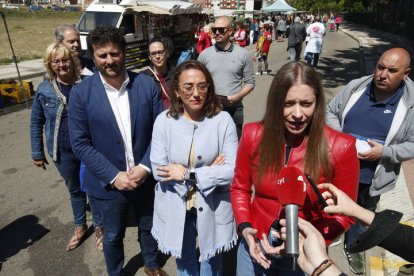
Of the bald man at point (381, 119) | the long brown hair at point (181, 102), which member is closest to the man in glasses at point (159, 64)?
the long brown hair at point (181, 102)

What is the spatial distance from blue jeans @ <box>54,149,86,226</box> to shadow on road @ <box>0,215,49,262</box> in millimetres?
547

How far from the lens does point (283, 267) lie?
6.53ft

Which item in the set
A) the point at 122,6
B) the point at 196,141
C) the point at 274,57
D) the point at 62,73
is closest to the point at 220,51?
the point at 62,73

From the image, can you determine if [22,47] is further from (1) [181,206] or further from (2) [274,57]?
(1) [181,206]

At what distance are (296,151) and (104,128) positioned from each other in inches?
56.5

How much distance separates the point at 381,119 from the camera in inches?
104

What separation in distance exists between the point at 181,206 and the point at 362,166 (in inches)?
63.5

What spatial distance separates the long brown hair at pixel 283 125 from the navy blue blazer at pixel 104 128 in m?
1.12

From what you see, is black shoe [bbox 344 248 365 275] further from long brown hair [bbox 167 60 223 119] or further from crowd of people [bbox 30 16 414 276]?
long brown hair [bbox 167 60 223 119]

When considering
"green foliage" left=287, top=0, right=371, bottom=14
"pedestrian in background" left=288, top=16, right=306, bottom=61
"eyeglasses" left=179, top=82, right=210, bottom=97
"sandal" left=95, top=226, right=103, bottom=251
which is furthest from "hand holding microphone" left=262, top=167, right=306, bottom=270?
"green foliage" left=287, top=0, right=371, bottom=14

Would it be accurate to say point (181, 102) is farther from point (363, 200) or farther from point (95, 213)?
point (363, 200)

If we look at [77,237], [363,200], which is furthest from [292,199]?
[77,237]

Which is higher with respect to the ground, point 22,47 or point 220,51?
point 220,51

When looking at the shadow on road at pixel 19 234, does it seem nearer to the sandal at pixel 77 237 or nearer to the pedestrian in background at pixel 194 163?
the sandal at pixel 77 237
